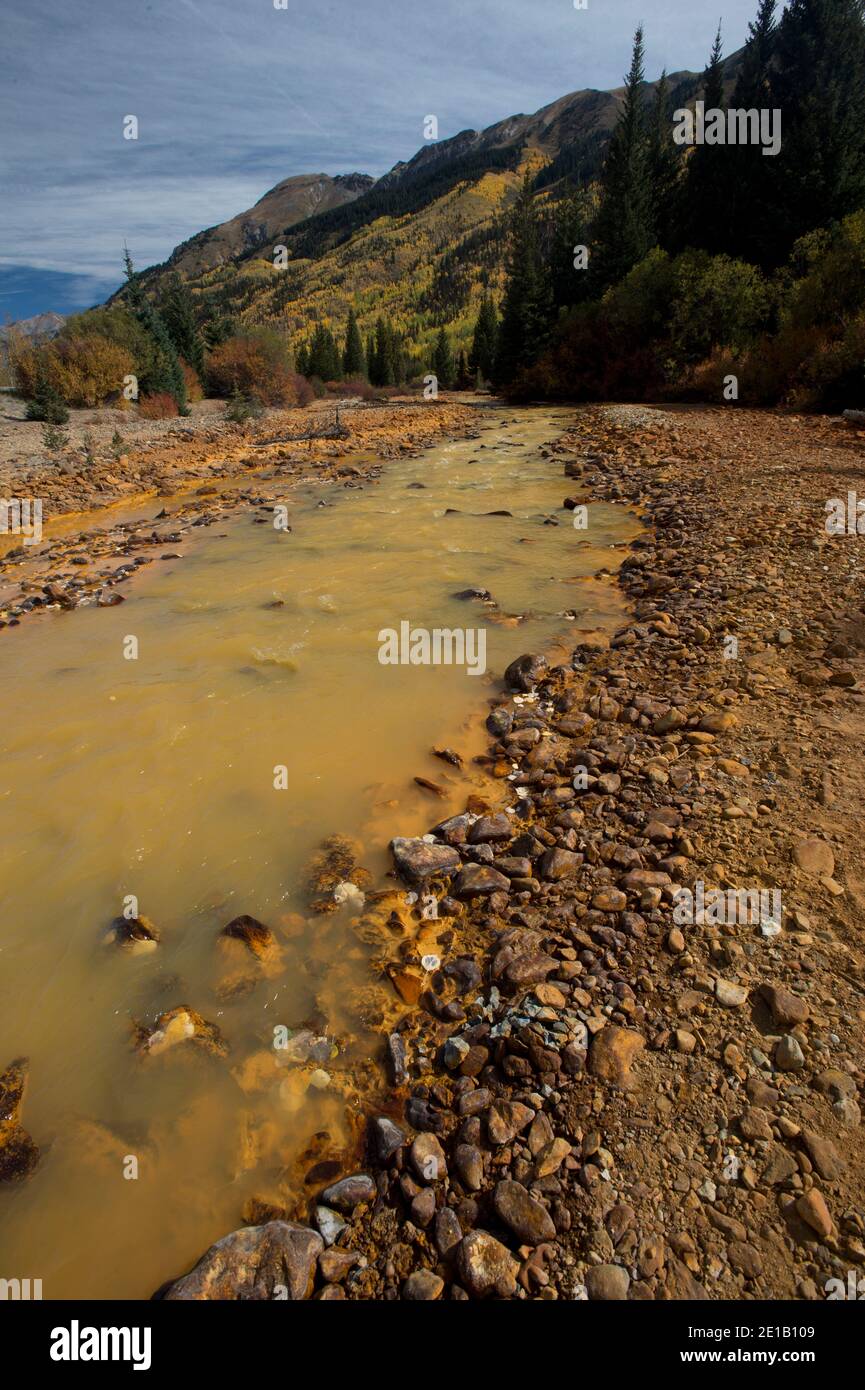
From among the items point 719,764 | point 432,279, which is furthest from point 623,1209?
point 432,279

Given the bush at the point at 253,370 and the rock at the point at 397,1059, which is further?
the bush at the point at 253,370

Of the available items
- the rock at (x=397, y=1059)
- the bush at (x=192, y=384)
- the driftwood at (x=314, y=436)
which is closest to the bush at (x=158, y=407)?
the bush at (x=192, y=384)

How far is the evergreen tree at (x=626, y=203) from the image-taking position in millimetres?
37250

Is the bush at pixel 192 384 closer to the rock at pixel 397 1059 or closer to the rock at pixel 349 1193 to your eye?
the rock at pixel 397 1059

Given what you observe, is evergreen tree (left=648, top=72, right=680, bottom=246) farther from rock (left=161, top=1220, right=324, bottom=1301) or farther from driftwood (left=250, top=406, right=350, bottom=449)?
rock (left=161, top=1220, right=324, bottom=1301)

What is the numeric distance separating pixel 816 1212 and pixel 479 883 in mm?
2258

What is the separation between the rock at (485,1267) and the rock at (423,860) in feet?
6.92

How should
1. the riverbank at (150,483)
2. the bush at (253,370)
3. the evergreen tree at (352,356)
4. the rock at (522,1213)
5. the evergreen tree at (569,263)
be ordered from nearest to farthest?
the rock at (522,1213), the riverbank at (150,483), the bush at (253,370), the evergreen tree at (569,263), the evergreen tree at (352,356)

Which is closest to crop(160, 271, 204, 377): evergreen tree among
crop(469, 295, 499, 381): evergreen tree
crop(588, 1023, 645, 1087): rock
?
crop(469, 295, 499, 381): evergreen tree

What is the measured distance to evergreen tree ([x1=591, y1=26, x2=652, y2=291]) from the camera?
3725 cm

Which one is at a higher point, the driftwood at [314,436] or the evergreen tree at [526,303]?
the evergreen tree at [526,303]

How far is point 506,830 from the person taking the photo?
4.52 m

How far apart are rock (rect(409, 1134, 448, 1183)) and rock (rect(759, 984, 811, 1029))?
1615 mm
